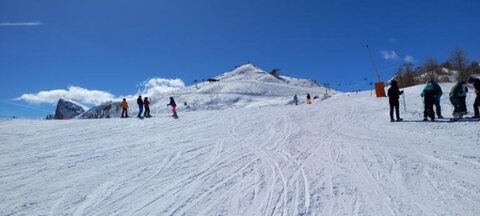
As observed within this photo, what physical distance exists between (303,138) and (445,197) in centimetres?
774

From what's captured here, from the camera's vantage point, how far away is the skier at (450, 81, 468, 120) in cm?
1579

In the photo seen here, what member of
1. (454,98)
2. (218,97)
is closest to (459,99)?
(454,98)

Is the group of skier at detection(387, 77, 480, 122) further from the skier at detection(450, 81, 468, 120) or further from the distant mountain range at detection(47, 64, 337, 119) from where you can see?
the distant mountain range at detection(47, 64, 337, 119)

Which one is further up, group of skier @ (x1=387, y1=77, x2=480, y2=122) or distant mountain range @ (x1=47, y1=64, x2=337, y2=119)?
distant mountain range @ (x1=47, y1=64, x2=337, y2=119)

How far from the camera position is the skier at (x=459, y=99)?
1579 cm

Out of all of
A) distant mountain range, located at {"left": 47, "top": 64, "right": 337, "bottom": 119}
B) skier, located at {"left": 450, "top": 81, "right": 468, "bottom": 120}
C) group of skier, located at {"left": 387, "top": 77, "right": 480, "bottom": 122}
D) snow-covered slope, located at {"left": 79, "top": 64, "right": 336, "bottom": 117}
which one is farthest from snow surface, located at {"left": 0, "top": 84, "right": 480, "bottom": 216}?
snow-covered slope, located at {"left": 79, "top": 64, "right": 336, "bottom": 117}

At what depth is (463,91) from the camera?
53.3ft

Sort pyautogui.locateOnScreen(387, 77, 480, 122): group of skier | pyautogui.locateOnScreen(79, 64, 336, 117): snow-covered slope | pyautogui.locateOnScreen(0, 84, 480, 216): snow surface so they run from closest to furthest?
1. pyautogui.locateOnScreen(0, 84, 480, 216): snow surface
2. pyautogui.locateOnScreen(387, 77, 480, 122): group of skier
3. pyautogui.locateOnScreen(79, 64, 336, 117): snow-covered slope

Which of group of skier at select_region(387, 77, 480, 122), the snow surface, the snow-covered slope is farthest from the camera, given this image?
the snow-covered slope

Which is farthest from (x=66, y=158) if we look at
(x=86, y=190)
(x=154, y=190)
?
(x=154, y=190)

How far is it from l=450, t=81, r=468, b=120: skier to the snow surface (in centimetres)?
154

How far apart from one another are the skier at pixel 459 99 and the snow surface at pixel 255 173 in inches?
60.5

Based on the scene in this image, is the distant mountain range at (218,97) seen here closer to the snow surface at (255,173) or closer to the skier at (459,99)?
the skier at (459,99)

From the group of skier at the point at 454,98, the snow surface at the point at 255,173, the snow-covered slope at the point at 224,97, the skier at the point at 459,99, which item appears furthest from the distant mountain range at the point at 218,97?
the snow surface at the point at 255,173
